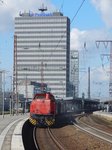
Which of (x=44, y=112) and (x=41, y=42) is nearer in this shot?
(x=44, y=112)

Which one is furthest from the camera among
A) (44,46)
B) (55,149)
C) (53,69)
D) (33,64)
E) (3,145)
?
(53,69)

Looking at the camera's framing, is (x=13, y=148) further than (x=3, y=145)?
No

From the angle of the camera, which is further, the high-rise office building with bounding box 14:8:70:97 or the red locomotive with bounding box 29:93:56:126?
the high-rise office building with bounding box 14:8:70:97

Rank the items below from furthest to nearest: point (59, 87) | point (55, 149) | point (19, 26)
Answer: point (59, 87) < point (19, 26) < point (55, 149)

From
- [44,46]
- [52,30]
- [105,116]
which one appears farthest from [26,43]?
[105,116]

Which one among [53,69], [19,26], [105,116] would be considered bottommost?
[105,116]

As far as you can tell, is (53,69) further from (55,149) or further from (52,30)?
(55,149)

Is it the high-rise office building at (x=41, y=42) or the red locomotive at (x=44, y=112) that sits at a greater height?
the high-rise office building at (x=41, y=42)

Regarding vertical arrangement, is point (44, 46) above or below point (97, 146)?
above

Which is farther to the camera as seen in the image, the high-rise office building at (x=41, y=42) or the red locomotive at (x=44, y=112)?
the high-rise office building at (x=41, y=42)

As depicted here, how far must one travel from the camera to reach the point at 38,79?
6053 inches

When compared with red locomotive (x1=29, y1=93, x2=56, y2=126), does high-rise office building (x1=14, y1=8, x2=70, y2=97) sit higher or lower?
higher

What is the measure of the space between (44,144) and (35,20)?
78.5m

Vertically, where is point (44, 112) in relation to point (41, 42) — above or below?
below
